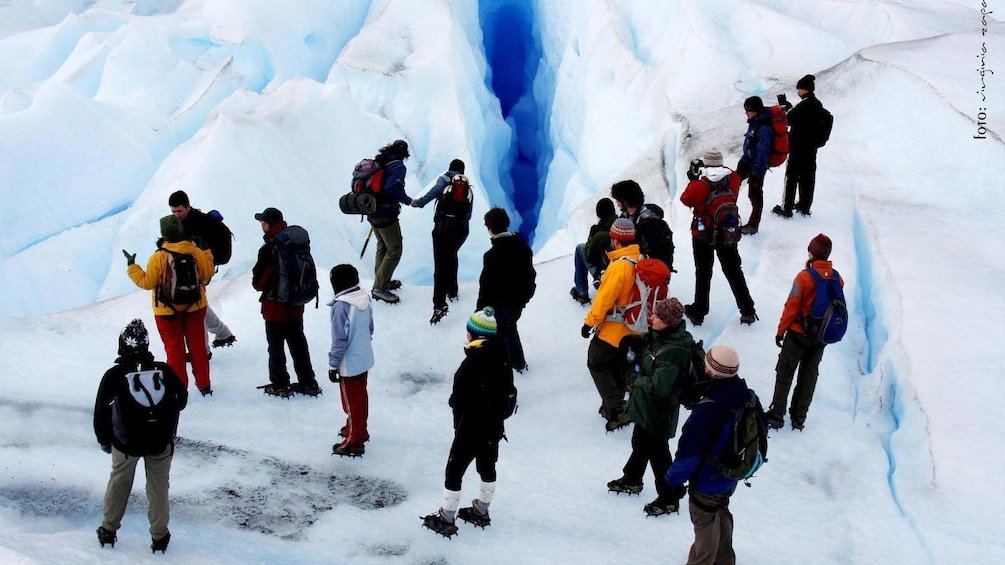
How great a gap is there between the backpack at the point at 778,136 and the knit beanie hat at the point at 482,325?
431 centimetres

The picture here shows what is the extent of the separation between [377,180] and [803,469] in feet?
13.7

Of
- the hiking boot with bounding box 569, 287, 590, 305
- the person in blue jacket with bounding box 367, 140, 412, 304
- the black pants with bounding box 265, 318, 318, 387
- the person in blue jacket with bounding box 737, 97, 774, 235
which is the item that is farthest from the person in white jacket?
the person in blue jacket with bounding box 737, 97, 774, 235

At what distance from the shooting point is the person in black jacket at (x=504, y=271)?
5723 millimetres

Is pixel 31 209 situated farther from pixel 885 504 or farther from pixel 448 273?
pixel 885 504

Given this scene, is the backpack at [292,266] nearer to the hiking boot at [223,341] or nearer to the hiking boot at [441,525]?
the hiking boot at [223,341]

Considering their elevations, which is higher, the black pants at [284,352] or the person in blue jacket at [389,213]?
the person in blue jacket at [389,213]

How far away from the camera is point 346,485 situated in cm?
519

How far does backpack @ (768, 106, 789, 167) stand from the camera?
725 centimetres

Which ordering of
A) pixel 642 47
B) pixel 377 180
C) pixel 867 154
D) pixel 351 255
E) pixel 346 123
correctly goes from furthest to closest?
pixel 642 47, pixel 346 123, pixel 351 255, pixel 867 154, pixel 377 180

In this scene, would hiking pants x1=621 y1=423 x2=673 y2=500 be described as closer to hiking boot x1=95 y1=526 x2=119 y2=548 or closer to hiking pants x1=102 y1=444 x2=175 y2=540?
hiking pants x1=102 y1=444 x2=175 y2=540

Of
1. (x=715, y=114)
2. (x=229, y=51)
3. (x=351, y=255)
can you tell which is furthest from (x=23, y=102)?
(x=715, y=114)

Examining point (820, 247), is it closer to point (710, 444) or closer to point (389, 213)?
point (710, 444)

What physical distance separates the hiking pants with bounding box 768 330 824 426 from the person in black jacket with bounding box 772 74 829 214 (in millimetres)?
2604

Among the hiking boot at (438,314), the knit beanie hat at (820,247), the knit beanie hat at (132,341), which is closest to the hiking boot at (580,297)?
the hiking boot at (438,314)
